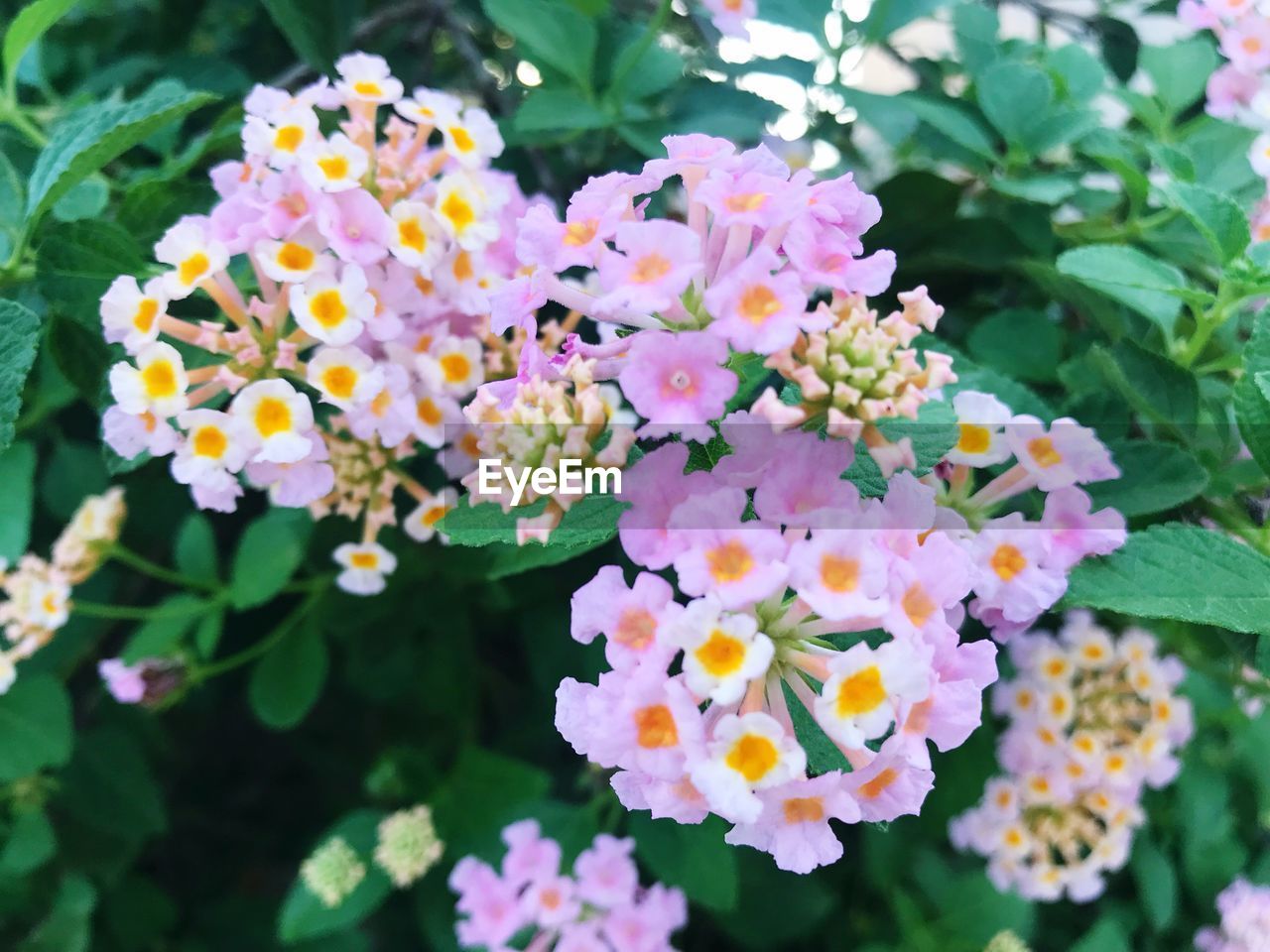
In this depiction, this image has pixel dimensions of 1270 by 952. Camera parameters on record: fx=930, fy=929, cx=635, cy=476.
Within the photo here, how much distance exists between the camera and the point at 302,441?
64 cm

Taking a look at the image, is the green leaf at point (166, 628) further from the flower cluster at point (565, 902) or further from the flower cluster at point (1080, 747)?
the flower cluster at point (1080, 747)

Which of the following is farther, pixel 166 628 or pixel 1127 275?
pixel 166 628

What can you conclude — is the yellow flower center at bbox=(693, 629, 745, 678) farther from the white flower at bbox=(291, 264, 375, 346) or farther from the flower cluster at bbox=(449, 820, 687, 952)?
the flower cluster at bbox=(449, 820, 687, 952)

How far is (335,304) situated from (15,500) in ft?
1.44

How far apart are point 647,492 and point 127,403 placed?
0.37m

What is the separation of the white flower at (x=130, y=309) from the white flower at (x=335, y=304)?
0.10 meters

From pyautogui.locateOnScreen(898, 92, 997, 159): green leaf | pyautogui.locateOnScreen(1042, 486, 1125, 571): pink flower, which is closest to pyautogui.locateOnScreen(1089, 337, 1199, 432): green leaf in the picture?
pyautogui.locateOnScreen(1042, 486, 1125, 571): pink flower

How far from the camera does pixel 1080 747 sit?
1.00m

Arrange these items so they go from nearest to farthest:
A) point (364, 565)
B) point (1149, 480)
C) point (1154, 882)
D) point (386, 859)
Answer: point (1149, 480)
point (364, 565)
point (386, 859)
point (1154, 882)

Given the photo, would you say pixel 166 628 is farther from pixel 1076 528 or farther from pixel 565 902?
pixel 1076 528

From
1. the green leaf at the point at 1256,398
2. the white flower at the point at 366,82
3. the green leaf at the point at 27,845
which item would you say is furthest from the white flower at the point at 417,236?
the green leaf at the point at 27,845

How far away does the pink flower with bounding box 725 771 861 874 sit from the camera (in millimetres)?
465

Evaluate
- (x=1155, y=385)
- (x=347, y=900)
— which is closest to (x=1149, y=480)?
(x=1155, y=385)

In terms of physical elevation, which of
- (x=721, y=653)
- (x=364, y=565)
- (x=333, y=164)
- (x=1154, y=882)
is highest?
(x=333, y=164)
